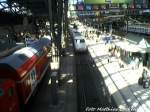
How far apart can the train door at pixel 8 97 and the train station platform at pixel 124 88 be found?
21.1 feet

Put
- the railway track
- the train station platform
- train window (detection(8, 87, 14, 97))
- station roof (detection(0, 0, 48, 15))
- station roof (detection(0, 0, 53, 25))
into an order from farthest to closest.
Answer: station roof (detection(0, 0, 48, 15))
station roof (detection(0, 0, 53, 25))
the railway track
the train station platform
train window (detection(8, 87, 14, 97))

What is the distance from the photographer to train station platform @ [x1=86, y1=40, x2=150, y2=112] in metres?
21.0

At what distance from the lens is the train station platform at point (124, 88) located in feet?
69.0

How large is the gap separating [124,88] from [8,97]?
41.7 ft

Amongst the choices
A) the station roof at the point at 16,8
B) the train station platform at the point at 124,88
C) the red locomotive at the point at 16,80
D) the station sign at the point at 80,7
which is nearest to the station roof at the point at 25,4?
the station roof at the point at 16,8

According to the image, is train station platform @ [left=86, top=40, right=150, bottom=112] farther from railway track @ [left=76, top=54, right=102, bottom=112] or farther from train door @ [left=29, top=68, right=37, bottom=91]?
train door @ [left=29, top=68, right=37, bottom=91]

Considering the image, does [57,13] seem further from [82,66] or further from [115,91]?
[115,91]

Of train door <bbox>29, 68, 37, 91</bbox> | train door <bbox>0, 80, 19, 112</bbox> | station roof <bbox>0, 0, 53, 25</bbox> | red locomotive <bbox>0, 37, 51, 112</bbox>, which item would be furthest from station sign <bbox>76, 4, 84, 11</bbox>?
train door <bbox>0, 80, 19, 112</bbox>

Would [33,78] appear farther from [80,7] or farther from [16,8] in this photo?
[80,7]

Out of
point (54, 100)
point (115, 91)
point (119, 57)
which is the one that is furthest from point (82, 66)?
point (54, 100)

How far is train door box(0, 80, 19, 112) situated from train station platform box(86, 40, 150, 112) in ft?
21.1

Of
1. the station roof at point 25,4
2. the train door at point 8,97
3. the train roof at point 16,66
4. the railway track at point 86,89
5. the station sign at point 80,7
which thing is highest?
the station roof at point 25,4

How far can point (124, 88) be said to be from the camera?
2611 centimetres

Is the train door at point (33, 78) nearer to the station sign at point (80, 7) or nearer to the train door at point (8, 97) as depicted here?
the train door at point (8, 97)
